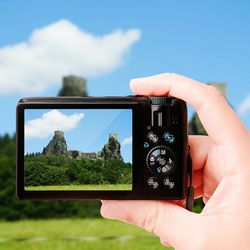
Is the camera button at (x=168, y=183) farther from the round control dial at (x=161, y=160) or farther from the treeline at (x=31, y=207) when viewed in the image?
the treeline at (x=31, y=207)

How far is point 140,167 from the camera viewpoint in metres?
1.50

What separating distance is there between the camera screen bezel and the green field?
5.77 meters

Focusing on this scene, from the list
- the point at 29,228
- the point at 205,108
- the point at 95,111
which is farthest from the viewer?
the point at 29,228

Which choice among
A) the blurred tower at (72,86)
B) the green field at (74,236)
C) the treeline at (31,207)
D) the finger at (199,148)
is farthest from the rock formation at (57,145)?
the blurred tower at (72,86)

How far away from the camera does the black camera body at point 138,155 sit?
148 centimetres

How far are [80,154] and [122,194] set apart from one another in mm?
125

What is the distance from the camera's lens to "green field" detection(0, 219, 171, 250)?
7590 mm

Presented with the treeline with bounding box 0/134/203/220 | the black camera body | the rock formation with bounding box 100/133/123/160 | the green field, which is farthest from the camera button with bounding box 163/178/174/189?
the treeline with bounding box 0/134/203/220

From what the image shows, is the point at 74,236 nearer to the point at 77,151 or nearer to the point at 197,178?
the point at 197,178

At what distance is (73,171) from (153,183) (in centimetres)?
17

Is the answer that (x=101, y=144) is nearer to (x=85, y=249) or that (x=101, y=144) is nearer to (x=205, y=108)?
(x=205, y=108)

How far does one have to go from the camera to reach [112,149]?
1498 mm

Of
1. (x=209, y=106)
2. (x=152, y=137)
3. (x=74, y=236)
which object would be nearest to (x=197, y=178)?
(x=152, y=137)

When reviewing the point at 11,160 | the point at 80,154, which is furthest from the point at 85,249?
the point at 80,154
